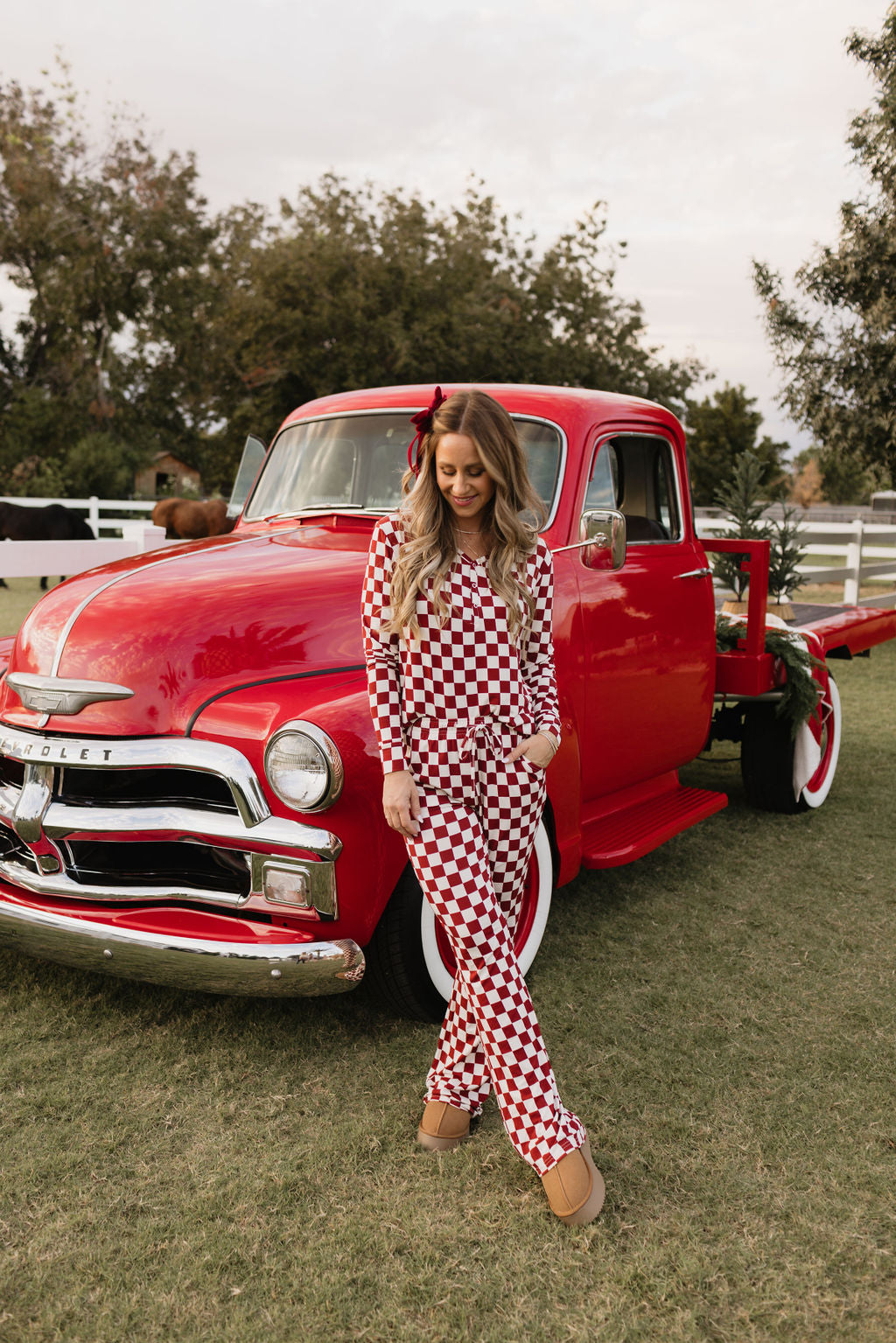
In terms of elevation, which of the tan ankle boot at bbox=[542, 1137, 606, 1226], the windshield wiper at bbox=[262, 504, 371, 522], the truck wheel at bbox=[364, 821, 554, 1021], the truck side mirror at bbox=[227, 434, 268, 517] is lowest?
the tan ankle boot at bbox=[542, 1137, 606, 1226]

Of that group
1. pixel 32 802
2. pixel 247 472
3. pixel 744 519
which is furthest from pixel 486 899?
pixel 744 519

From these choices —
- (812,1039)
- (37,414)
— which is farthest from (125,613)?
(37,414)

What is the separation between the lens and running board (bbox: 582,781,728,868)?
397cm

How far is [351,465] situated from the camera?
4375 millimetres

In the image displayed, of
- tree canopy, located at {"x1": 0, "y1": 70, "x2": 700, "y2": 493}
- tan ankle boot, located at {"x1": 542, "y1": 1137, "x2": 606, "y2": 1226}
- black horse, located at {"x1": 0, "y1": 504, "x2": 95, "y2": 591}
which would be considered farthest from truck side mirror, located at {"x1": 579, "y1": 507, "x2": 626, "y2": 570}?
tree canopy, located at {"x1": 0, "y1": 70, "x2": 700, "y2": 493}

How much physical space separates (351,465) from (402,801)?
2235 mm

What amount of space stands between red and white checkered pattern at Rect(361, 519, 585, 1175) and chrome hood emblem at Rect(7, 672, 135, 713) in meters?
1.00

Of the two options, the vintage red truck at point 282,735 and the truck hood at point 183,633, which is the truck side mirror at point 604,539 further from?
the truck hood at point 183,633

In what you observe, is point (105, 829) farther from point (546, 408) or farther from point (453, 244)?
point (453, 244)

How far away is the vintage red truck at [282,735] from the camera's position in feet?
9.53

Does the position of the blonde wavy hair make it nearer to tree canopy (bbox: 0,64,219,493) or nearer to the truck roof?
the truck roof

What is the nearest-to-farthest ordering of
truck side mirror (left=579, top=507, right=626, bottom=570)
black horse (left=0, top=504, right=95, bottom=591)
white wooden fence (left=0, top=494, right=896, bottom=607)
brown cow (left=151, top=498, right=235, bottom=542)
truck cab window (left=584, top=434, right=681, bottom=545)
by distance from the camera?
truck side mirror (left=579, top=507, right=626, bottom=570)
truck cab window (left=584, top=434, right=681, bottom=545)
white wooden fence (left=0, top=494, right=896, bottom=607)
black horse (left=0, top=504, right=95, bottom=591)
brown cow (left=151, top=498, right=235, bottom=542)

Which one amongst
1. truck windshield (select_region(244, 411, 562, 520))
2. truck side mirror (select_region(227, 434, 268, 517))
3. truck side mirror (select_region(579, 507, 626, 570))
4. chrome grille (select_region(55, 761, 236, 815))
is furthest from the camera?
truck side mirror (select_region(227, 434, 268, 517))

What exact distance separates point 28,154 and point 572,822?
3566 centimetres
